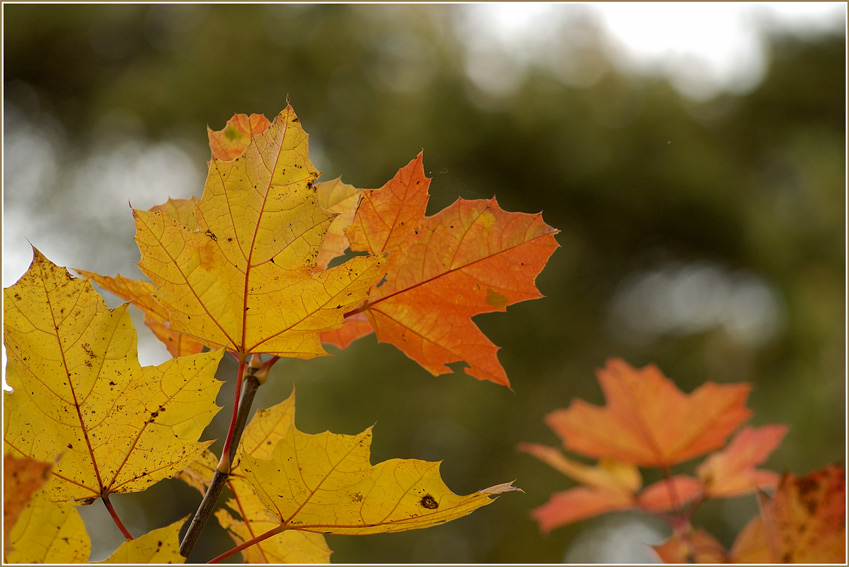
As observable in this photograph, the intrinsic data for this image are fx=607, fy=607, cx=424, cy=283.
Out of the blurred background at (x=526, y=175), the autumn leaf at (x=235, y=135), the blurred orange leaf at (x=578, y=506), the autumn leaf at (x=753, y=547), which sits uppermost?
the blurred background at (x=526, y=175)

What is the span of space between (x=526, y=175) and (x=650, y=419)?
293 centimetres

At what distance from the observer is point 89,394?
313 millimetres

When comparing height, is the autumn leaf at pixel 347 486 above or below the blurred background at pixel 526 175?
below

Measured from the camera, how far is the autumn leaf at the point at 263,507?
0.42 metres

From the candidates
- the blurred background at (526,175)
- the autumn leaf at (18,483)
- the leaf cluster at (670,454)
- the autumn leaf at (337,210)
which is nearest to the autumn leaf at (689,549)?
the leaf cluster at (670,454)

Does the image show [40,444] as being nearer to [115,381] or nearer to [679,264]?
[115,381]

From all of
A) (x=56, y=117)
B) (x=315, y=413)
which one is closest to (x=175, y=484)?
(x=315, y=413)

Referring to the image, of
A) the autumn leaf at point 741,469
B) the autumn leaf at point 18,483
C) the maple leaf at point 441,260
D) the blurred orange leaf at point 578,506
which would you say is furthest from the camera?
the blurred orange leaf at point 578,506

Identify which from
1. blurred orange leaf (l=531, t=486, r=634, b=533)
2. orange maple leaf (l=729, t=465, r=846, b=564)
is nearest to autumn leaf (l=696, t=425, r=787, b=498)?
blurred orange leaf (l=531, t=486, r=634, b=533)

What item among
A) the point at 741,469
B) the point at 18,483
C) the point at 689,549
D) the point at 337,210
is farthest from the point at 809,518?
the point at 18,483

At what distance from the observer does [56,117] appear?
3.81 m

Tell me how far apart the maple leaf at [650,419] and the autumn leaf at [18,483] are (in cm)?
67

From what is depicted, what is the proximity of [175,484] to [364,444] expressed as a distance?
315 cm

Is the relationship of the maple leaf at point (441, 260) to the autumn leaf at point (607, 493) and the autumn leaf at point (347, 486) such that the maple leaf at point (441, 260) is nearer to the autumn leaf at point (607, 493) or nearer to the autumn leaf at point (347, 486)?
the autumn leaf at point (347, 486)
